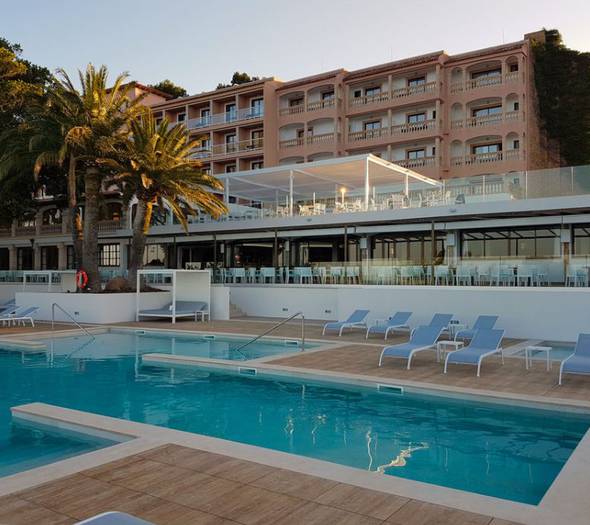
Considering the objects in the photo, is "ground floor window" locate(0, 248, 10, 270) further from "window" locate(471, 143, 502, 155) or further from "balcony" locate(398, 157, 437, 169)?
"window" locate(471, 143, 502, 155)

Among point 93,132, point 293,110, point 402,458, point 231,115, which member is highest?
point 231,115

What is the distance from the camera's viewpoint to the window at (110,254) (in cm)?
3806

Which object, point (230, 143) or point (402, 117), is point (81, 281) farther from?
point (402, 117)

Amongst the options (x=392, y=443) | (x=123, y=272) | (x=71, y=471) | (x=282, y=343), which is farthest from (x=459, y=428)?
(x=123, y=272)

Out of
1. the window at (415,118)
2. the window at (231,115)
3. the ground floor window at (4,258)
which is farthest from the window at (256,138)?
the ground floor window at (4,258)

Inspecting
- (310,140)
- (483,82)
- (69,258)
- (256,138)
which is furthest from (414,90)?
(69,258)

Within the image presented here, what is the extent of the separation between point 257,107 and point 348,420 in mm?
37012

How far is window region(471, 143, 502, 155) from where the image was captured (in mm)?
35000

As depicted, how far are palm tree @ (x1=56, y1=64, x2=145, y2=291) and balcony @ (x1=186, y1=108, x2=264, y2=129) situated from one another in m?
18.6

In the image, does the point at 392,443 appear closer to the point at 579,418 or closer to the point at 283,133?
the point at 579,418

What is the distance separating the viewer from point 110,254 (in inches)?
1517

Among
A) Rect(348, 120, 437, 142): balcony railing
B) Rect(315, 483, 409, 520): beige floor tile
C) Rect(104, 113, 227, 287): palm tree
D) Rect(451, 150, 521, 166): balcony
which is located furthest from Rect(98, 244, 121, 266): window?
Rect(315, 483, 409, 520): beige floor tile

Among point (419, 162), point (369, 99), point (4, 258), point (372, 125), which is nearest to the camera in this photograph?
point (419, 162)

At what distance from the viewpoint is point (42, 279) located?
29.7 m
